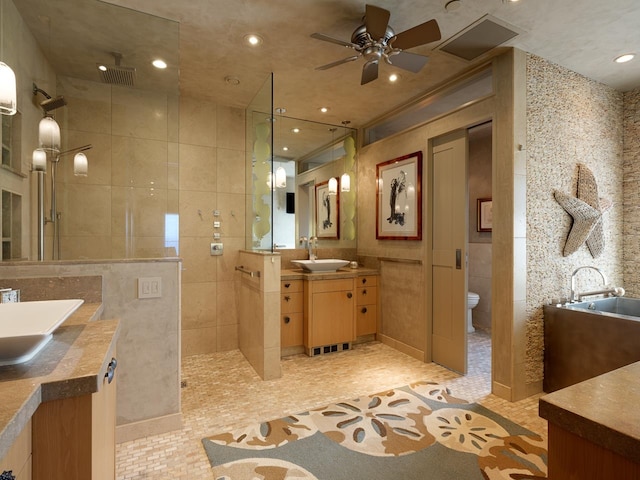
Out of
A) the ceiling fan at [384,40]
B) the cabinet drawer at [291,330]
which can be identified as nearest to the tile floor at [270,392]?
the cabinet drawer at [291,330]

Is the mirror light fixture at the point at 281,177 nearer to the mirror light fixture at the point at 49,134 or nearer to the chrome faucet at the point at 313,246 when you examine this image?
the chrome faucet at the point at 313,246

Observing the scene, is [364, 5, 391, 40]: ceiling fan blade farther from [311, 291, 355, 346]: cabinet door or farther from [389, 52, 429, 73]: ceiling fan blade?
[311, 291, 355, 346]: cabinet door

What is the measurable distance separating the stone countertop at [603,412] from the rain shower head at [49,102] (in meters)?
2.90

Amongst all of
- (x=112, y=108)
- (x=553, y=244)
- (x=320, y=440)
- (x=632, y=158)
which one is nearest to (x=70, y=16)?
(x=112, y=108)

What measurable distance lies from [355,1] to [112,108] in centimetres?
188

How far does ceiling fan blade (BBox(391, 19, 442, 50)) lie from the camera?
198 centimetres

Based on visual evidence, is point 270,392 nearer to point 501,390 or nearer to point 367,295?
point 367,295

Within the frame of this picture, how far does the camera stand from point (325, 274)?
362cm

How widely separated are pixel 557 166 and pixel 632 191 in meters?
1.20

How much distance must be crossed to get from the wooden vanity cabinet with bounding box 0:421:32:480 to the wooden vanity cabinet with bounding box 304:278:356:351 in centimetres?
276

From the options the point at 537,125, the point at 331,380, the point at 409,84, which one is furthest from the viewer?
the point at 409,84

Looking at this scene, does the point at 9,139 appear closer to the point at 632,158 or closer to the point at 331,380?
the point at 331,380

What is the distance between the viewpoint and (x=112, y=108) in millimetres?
2475

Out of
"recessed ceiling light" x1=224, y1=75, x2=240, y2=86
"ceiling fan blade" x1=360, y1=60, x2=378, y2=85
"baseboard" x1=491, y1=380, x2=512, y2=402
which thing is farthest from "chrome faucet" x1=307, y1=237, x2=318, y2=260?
"baseboard" x1=491, y1=380, x2=512, y2=402
